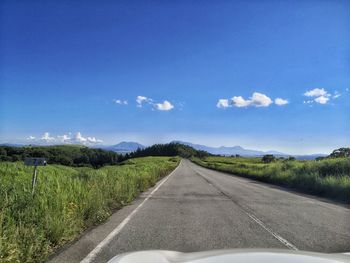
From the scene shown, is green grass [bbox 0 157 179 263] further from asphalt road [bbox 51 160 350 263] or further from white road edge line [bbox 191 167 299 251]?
white road edge line [bbox 191 167 299 251]

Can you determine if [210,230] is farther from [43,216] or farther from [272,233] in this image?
[43,216]

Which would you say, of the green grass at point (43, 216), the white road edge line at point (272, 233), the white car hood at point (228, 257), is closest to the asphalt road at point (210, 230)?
the white road edge line at point (272, 233)

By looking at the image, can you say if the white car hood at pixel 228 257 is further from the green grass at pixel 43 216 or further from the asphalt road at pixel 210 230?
the asphalt road at pixel 210 230

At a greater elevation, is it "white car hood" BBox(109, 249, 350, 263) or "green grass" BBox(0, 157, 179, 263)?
"white car hood" BBox(109, 249, 350, 263)

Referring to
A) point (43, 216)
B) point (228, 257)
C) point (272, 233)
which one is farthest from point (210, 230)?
point (228, 257)

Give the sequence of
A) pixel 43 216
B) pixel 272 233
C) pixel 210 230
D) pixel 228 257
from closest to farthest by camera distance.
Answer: pixel 228 257
pixel 43 216
pixel 272 233
pixel 210 230

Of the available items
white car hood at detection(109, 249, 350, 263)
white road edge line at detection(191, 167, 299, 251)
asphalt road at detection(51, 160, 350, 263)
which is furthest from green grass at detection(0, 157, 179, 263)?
white road edge line at detection(191, 167, 299, 251)

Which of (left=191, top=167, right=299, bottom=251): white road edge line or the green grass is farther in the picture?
(left=191, top=167, right=299, bottom=251): white road edge line

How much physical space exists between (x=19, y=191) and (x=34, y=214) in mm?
1316

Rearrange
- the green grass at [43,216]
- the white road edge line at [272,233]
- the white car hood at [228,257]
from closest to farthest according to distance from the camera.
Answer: the white car hood at [228,257]
the green grass at [43,216]
the white road edge line at [272,233]

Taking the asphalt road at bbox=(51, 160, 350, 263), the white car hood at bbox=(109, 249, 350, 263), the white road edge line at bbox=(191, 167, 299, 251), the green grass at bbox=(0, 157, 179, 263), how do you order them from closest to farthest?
the white car hood at bbox=(109, 249, 350, 263)
the green grass at bbox=(0, 157, 179, 263)
the asphalt road at bbox=(51, 160, 350, 263)
the white road edge line at bbox=(191, 167, 299, 251)

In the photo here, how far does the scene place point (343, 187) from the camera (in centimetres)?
2170

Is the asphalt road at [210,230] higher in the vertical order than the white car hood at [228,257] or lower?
lower

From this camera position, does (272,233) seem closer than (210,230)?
Yes
